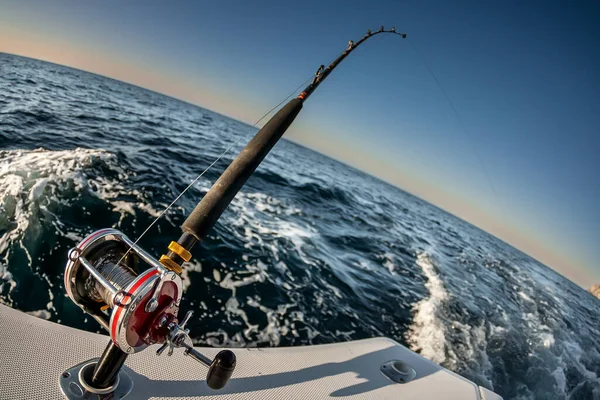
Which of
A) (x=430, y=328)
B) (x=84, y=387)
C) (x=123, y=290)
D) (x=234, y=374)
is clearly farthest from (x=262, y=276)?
(x=123, y=290)

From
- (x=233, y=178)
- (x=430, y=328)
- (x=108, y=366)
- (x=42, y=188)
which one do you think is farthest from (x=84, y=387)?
(x=430, y=328)

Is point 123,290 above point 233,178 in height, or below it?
below

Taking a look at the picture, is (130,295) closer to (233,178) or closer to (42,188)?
(233,178)

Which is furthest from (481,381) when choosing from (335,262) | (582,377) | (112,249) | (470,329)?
Answer: (112,249)

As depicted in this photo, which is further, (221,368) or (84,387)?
(84,387)

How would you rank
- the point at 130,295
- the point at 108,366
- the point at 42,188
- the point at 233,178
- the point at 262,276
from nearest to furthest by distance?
1. the point at 130,295
2. the point at 108,366
3. the point at 233,178
4. the point at 42,188
5. the point at 262,276

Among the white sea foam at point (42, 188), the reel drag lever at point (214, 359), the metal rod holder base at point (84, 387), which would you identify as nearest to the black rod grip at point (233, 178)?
the reel drag lever at point (214, 359)

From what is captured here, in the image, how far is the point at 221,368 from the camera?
1.25 m

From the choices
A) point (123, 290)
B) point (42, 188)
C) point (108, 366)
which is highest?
point (123, 290)

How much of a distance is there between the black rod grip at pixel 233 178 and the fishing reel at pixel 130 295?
0.16 m

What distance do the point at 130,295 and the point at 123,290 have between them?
0.04m

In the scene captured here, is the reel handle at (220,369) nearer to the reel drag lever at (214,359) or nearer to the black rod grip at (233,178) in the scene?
the reel drag lever at (214,359)

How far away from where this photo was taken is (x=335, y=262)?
573 cm

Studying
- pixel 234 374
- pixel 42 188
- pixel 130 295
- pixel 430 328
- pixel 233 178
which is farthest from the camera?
pixel 430 328
